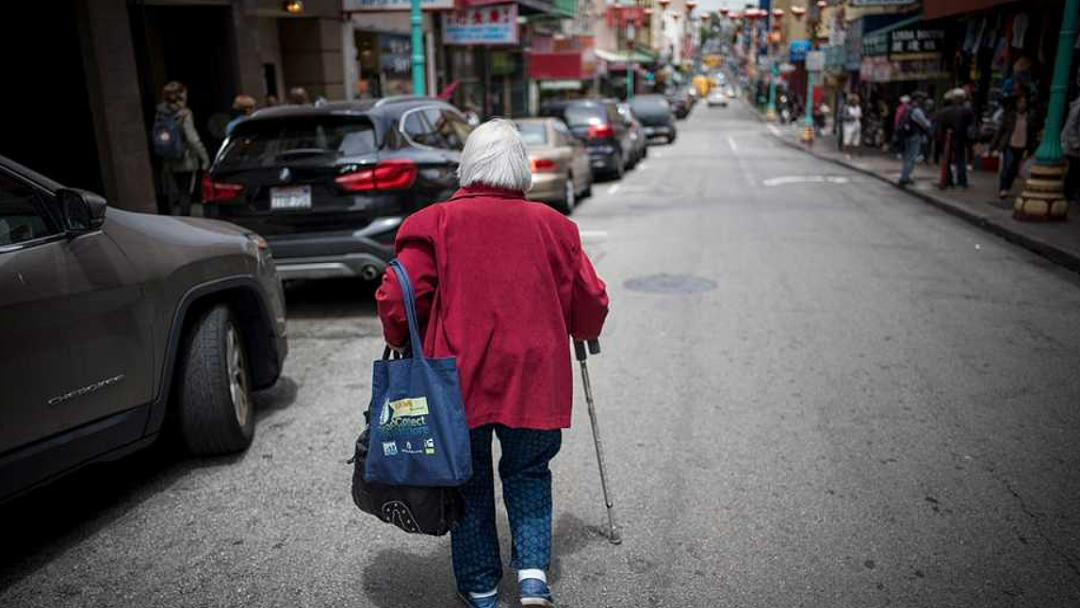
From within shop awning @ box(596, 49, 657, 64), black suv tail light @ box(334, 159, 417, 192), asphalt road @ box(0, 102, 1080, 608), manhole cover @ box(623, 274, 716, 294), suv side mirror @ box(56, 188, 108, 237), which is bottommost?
manhole cover @ box(623, 274, 716, 294)

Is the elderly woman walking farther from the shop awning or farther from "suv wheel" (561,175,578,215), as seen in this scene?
the shop awning

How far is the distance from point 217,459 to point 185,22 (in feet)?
41.2

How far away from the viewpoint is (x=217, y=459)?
4.71 metres

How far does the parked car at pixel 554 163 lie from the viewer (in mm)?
13516

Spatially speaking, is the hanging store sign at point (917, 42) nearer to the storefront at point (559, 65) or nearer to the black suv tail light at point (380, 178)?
the storefront at point (559, 65)

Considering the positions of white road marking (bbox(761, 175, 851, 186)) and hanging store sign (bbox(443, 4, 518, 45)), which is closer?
white road marking (bbox(761, 175, 851, 186))

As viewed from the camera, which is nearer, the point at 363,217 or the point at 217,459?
the point at 217,459

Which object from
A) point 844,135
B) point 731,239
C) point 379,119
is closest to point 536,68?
point 844,135

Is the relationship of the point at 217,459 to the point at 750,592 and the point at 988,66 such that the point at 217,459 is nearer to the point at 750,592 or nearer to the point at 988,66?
the point at 750,592

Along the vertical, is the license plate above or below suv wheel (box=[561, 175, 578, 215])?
above

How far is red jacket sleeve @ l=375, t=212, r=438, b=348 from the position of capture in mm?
2855

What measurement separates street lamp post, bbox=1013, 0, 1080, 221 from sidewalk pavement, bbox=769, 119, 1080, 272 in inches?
6.5

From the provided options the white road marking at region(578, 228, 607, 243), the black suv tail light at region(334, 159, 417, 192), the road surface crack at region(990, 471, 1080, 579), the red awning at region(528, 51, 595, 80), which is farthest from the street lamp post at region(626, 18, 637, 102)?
the road surface crack at region(990, 471, 1080, 579)

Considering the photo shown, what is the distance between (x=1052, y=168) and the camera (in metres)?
11.6
